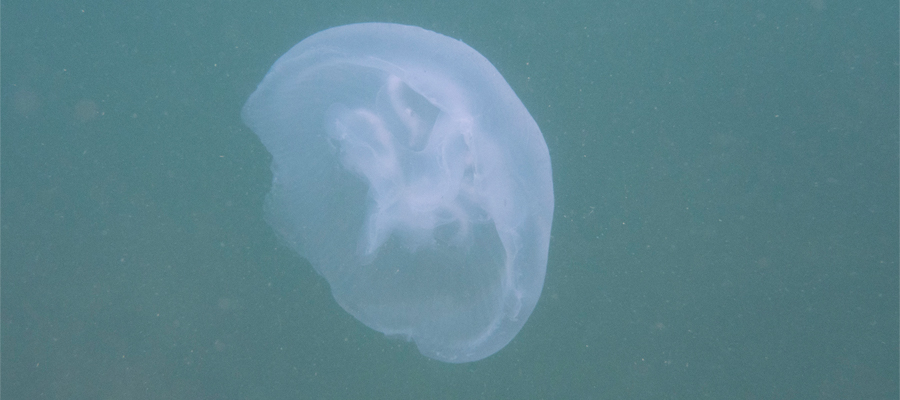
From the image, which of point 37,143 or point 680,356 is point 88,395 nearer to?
point 37,143

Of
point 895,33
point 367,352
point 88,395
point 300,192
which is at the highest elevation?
point 895,33

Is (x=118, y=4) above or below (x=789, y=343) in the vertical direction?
above

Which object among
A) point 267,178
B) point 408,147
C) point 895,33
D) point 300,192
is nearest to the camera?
point 408,147

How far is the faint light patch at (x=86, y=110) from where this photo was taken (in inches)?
138

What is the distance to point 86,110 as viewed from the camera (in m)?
3.50

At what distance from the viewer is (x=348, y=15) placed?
3318 millimetres

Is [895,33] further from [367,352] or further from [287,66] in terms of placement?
[367,352]

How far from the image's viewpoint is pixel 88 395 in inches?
Answer: 139

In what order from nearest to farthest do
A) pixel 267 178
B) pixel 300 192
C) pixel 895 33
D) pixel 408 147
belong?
pixel 408 147 < pixel 300 192 < pixel 895 33 < pixel 267 178

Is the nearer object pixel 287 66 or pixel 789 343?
pixel 287 66

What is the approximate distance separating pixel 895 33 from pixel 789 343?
7.78ft

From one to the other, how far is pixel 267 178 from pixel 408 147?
1.46 metres

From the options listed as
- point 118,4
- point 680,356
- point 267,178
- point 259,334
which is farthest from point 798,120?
point 118,4

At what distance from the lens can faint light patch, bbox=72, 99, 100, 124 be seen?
3494mm
